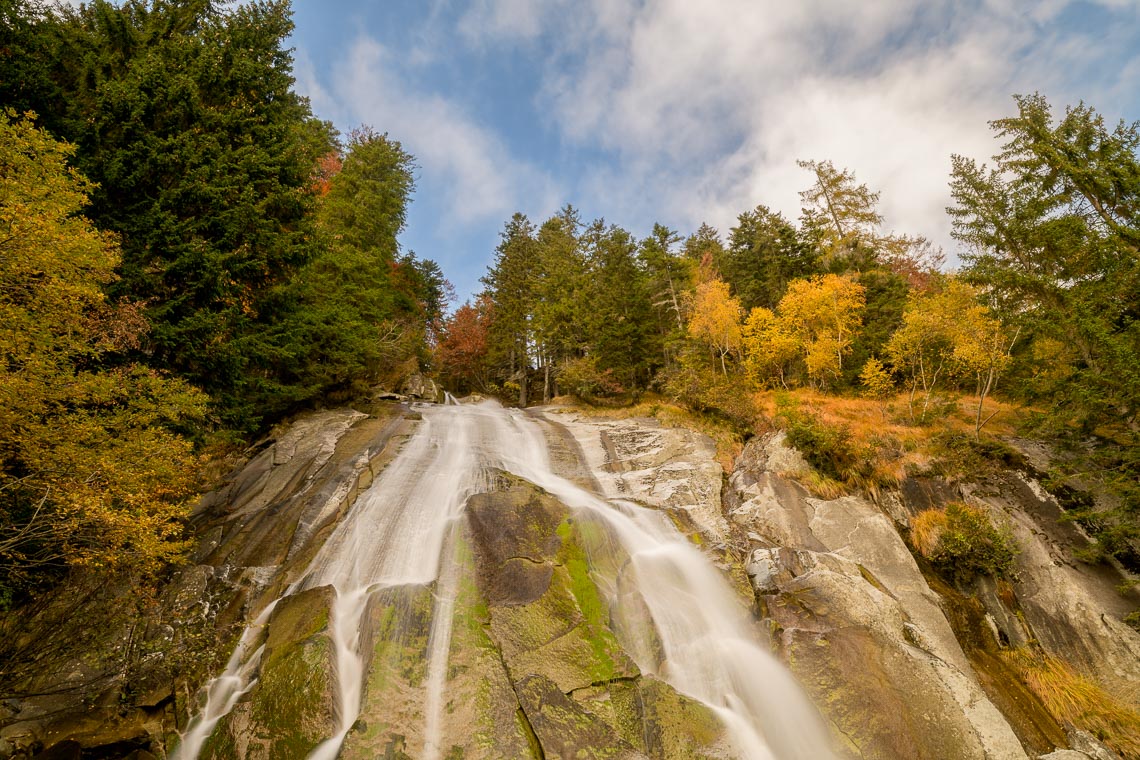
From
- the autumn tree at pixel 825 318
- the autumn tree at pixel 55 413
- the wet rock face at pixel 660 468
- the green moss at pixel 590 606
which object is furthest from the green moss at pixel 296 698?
the autumn tree at pixel 825 318

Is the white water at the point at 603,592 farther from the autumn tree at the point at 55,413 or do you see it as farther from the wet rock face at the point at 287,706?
the autumn tree at the point at 55,413

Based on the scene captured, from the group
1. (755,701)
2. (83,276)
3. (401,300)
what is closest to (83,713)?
(83,276)

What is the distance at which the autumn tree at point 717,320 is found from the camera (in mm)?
21250

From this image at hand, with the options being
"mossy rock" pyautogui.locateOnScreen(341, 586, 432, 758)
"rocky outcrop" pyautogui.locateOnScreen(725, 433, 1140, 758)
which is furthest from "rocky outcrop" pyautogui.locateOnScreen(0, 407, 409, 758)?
"rocky outcrop" pyautogui.locateOnScreen(725, 433, 1140, 758)

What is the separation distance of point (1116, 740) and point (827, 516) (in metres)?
5.04

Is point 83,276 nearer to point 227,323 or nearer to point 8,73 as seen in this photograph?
point 227,323

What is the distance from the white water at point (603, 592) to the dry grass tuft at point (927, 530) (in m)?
5.11

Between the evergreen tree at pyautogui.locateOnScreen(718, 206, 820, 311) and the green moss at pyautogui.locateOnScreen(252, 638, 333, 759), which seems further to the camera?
the evergreen tree at pyautogui.locateOnScreen(718, 206, 820, 311)

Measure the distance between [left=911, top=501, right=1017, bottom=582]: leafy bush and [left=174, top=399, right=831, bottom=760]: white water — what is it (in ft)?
16.9

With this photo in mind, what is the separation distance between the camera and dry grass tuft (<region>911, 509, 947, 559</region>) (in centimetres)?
955

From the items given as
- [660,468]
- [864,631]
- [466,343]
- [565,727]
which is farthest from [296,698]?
[466,343]

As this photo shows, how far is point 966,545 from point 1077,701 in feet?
8.96

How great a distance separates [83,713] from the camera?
19.5 feet

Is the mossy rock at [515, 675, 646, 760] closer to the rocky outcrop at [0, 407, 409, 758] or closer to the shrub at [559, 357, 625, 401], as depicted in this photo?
the rocky outcrop at [0, 407, 409, 758]
